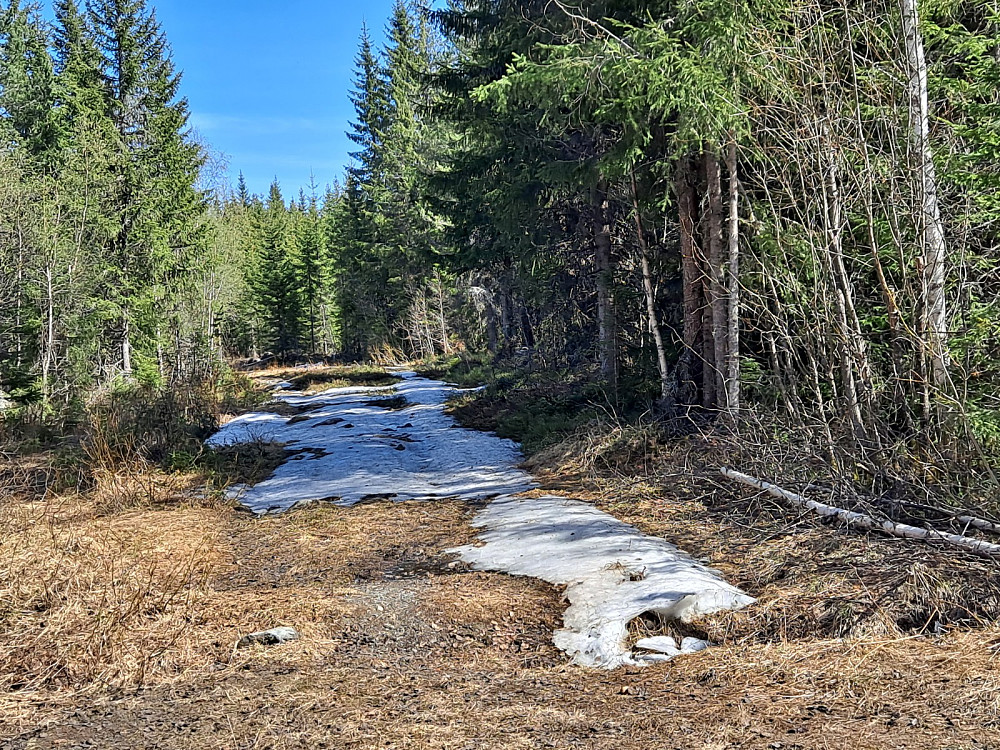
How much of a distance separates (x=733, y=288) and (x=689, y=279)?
1681 millimetres

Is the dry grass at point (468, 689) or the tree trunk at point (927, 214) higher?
the tree trunk at point (927, 214)

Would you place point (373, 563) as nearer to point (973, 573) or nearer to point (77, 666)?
point (77, 666)

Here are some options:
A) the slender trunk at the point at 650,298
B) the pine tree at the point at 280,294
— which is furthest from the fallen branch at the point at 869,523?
the pine tree at the point at 280,294

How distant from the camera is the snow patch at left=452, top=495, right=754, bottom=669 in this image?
417cm

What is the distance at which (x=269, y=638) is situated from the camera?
165 inches

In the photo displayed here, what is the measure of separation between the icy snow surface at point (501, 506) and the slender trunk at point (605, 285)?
7.17 ft

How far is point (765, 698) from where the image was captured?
10.3 ft

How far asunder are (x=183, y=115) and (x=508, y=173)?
16.4 metres

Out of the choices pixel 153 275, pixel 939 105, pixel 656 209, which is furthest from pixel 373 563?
pixel 153 275

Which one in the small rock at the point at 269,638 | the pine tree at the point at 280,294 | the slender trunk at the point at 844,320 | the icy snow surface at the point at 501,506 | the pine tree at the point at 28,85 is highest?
the pine tree at the point at 28,85

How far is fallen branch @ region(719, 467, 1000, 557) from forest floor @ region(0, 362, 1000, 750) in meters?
0.16

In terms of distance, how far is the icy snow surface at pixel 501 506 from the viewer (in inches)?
170

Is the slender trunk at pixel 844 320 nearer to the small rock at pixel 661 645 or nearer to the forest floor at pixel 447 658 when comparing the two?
the forest floor at pixel 447 658

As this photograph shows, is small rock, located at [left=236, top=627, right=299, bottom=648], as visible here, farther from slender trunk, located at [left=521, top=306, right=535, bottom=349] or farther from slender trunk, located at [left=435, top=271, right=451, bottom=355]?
slender trunk, located at [left=435, top=271, right=451, bottom=355]
